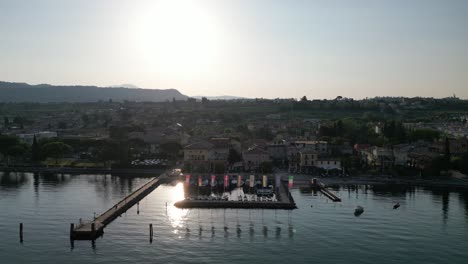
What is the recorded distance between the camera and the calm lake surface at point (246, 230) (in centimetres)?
1664

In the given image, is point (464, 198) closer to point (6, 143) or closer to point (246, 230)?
point (246, 230)

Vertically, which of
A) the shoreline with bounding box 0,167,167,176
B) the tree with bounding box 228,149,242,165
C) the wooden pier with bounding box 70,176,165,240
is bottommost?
the wooden pier with bounding box 70,176,165,240

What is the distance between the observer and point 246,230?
64.6 ft

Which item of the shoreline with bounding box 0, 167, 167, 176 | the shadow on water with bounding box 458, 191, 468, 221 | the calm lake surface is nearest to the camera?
the calm lake surface

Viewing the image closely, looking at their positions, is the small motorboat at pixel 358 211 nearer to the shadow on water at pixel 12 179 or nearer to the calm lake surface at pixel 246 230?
the calm lake surface at pixel 246 230

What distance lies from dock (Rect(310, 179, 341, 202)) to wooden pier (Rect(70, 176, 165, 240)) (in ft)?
31.7

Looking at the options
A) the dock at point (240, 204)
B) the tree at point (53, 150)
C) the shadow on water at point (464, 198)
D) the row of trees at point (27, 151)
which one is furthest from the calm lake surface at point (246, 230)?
the row of trees at point (27, 151)

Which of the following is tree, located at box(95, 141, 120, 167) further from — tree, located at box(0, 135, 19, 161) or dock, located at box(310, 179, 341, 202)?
dock, located at box(310, 179, 341, 202)

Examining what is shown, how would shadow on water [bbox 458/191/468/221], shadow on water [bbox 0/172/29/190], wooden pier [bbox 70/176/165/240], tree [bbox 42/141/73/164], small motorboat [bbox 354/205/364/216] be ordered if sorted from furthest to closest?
tree [bbox 42/141/73/164] → shadow on water [bbox 0/172/29/190] → shadow on water [bbox 458/191/468/221] → small motorboat [bbox 354/205/364/216] → wooden pier [bbox 70/176/165/240]

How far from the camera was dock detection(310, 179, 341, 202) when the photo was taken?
84.3 ft

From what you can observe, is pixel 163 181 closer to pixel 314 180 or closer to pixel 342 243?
pixel 314 180

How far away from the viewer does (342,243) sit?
18.0m

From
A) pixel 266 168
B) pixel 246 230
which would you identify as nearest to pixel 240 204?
pixel 246 230

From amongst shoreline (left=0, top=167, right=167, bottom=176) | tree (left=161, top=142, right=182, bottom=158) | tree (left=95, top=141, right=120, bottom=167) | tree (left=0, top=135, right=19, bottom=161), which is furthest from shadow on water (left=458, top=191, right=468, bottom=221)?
tree (left=0, top=135, right=19, bottom=161)
